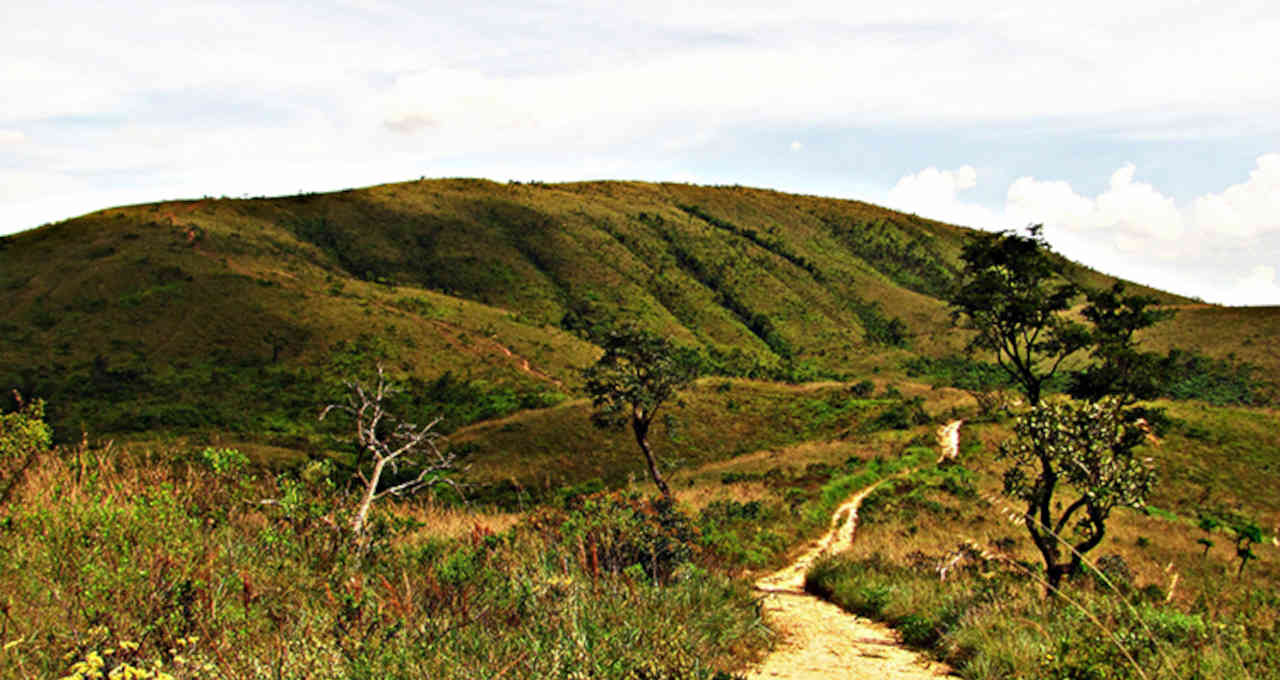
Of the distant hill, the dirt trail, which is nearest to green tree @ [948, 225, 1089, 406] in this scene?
the dirt trail

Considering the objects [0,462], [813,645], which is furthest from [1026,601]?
[0,462]

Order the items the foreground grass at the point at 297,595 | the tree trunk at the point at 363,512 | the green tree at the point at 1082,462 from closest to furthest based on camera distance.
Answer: the foreground grass at the point at 297,595
the tree trunk at the point at 363,512
the green tree at the point at 1082,462

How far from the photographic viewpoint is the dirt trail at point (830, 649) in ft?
24.5

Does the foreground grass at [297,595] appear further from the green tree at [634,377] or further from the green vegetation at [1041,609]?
the green tree at [634,377]

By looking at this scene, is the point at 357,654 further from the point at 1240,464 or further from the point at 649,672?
the point at 1240,464

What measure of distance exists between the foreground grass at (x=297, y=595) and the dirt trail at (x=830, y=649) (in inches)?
19.1

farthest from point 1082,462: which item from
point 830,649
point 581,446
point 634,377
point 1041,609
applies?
point 581,446

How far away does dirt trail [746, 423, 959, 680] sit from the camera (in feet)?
24.5

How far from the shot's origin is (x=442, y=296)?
306 ft

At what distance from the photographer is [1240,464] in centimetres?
3991

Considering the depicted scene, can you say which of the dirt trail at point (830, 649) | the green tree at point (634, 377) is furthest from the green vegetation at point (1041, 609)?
the green tree at point (634, 377)

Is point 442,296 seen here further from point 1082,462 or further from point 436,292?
point 1082,462

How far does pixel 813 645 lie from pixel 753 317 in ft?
349

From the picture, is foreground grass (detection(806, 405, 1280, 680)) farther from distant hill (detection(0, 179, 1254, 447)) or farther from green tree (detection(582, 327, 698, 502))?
distant hill (detection(0, 179, 1254, 447))
